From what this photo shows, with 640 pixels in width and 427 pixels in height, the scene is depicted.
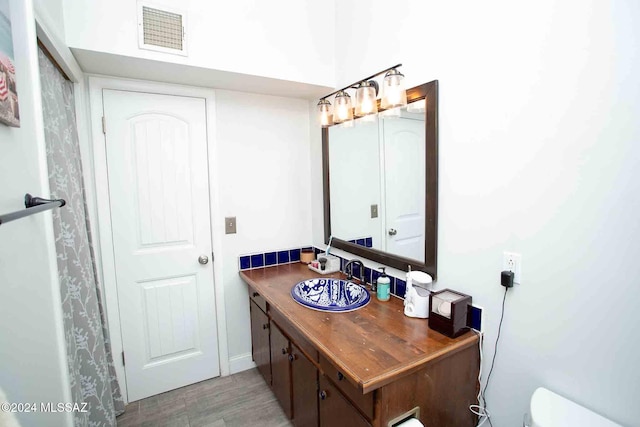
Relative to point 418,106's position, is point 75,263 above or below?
below

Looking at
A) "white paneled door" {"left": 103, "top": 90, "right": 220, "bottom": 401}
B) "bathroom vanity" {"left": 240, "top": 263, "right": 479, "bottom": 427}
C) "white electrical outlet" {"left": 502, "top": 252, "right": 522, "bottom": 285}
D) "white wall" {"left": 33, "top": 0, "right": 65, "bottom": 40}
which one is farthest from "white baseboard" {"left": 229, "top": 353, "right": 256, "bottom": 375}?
"white wall" {"left": 33, "top": 0, "right": 65, "bottom": 40}

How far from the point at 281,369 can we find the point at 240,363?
741mm

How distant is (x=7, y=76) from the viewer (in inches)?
30.5

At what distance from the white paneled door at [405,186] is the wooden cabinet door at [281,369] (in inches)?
33.5

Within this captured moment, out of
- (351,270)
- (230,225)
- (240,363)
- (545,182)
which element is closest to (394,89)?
(545,182)

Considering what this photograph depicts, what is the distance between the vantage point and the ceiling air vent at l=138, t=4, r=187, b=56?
161 centimetres

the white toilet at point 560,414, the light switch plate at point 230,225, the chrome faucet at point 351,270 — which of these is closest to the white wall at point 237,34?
the light switch plate at point 230,225

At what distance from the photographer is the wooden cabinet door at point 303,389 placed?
4.72 feet

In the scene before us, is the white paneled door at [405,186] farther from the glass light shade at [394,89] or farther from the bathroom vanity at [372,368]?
the bathroom vanity at [372,368]

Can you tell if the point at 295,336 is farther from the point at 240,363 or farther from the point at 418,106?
the point at 418,106

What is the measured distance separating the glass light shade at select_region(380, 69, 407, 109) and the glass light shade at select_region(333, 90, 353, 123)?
325 millimetres

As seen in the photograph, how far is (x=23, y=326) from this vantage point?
83 cm

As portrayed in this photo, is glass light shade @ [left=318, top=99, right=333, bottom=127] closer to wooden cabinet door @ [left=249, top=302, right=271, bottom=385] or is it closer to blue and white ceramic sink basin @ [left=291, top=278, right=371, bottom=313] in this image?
blue and white ceramic sink basin @ [left=291, top=278, right=371, bottom=313]

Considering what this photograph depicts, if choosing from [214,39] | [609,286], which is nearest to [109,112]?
[214,39]
